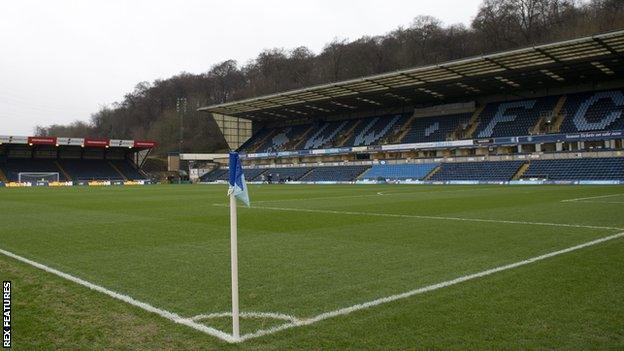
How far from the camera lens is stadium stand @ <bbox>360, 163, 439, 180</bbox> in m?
56.1

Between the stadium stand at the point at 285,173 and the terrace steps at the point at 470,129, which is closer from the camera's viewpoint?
the terrace steps at the point at 470,129

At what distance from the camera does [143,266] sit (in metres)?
8.57

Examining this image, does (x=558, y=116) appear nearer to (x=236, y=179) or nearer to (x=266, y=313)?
(x=266, y=313)

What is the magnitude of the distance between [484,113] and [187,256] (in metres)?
54.7

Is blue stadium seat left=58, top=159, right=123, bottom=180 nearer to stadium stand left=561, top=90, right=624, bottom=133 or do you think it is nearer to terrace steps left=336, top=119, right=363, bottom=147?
terrace steps left=336, top=119, right=363, bottom=147

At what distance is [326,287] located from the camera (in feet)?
22.7

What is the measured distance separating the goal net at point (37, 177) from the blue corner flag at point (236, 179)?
6908 centimetres

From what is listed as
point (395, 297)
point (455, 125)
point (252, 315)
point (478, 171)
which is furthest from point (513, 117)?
point (252, 315)

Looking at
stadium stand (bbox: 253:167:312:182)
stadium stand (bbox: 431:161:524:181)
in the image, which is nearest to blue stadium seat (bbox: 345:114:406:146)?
stadium stand (bbox: 253:167:312:182)

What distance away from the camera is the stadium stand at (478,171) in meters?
49.2

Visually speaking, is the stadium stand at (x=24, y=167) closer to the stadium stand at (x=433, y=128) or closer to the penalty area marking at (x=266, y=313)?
the stadium stand at (x=433, y=128)

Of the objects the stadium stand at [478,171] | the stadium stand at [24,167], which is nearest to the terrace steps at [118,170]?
the stadium stand at [24,167]

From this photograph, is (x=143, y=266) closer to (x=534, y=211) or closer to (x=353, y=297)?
(x=353, y=297)

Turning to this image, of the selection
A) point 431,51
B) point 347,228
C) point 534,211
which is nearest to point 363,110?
point 431,51
